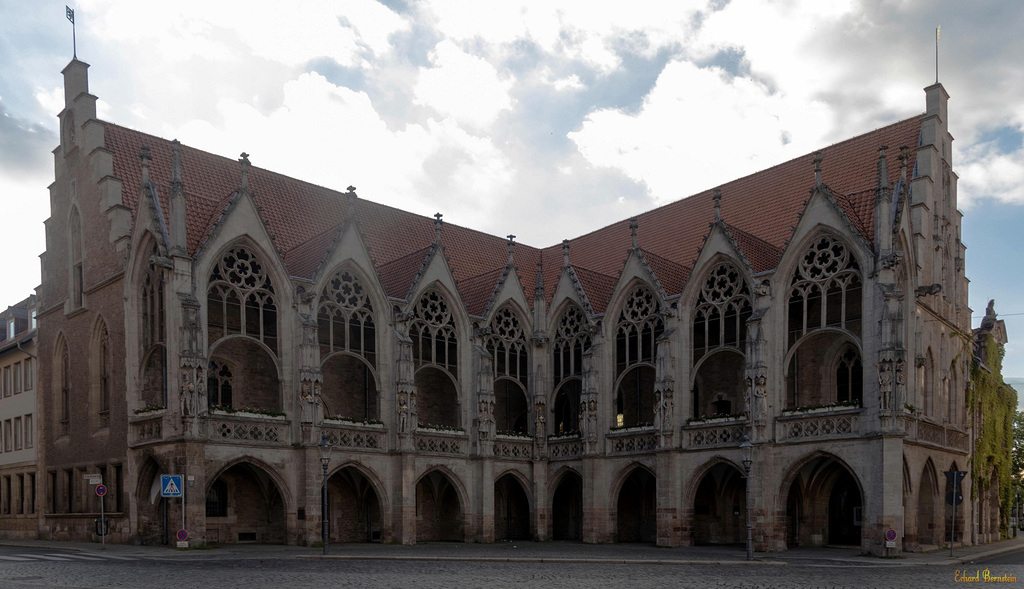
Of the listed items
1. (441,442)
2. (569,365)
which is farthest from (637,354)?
(441,442)

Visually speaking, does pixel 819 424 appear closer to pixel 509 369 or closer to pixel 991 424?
pixel 991 424

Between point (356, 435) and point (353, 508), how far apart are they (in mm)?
4697

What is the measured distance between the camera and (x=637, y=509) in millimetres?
43469

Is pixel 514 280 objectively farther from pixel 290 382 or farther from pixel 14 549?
pixel 14 549

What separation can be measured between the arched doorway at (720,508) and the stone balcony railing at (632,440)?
2737mm

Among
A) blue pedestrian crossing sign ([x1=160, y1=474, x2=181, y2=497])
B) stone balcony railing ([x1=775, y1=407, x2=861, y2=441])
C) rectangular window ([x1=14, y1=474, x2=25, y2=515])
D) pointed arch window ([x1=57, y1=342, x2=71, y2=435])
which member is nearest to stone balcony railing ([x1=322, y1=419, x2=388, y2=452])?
blue pedestrian crossing sign ([x1=160, y1=474, x2=181, y2=497])

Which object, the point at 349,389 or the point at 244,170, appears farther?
the point at 349,389

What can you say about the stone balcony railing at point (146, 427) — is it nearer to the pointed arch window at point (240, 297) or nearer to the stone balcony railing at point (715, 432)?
the pointed arch window at point (240, 297)

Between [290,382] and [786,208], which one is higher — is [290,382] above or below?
below

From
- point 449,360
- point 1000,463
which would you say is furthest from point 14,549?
point 1000,463

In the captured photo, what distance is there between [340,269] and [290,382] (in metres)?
5.16

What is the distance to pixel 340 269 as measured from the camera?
127 ft

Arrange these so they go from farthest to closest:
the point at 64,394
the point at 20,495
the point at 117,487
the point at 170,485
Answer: the point at 20,495, the point at 64,394, the point at 117,487, the point at 170,485

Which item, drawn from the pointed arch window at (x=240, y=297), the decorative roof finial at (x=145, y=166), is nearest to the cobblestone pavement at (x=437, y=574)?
the pointed arch window at (x=240, y=297)
